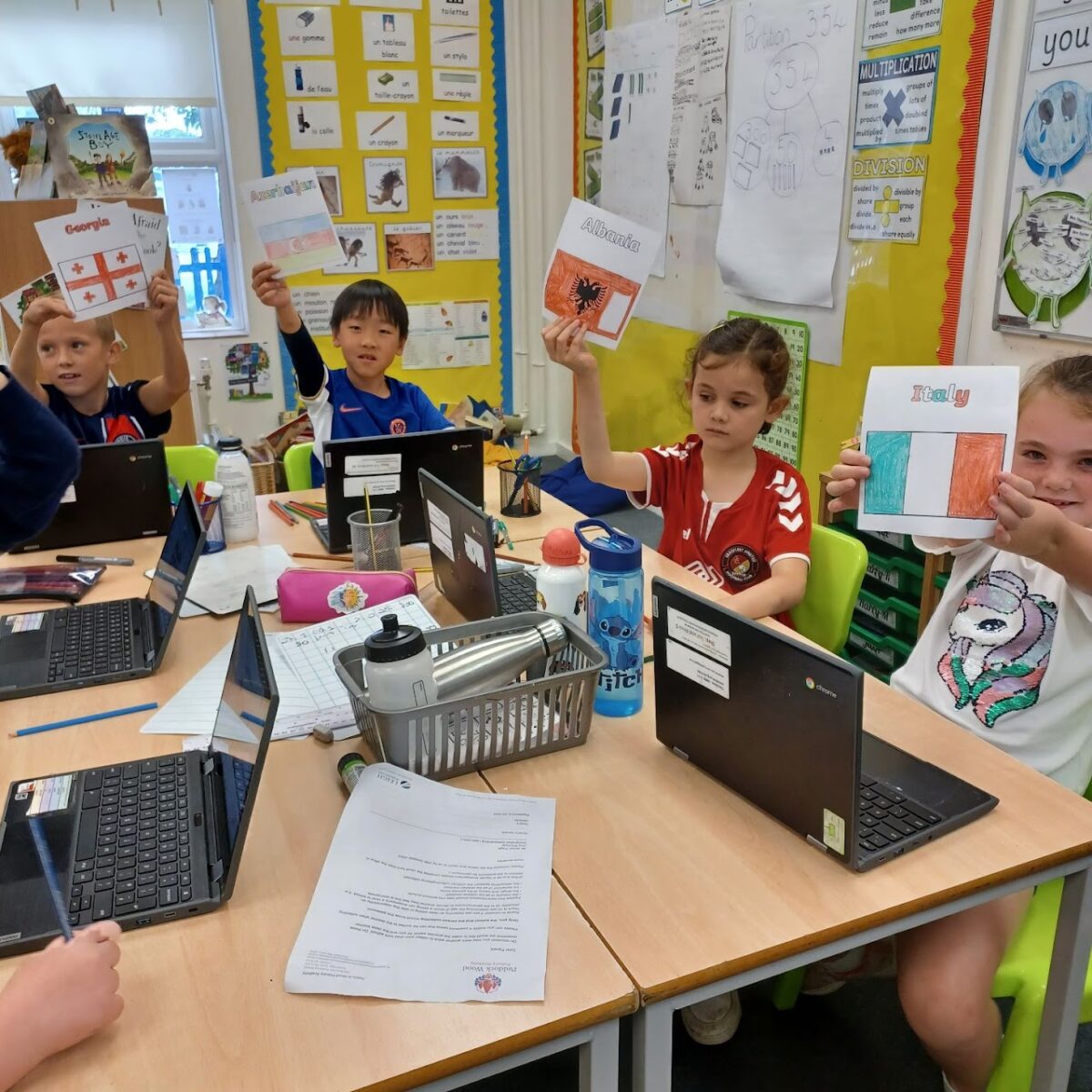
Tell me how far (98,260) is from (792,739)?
1.86m

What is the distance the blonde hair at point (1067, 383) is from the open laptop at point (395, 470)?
1067 millimetres

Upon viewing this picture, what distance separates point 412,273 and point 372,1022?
4.39 meters

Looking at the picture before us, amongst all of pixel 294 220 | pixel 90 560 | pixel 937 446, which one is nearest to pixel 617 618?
Result: pixel 937 446

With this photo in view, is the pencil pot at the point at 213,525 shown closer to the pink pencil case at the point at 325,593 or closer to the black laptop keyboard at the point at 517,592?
the pink pencil case at the point at 325,593

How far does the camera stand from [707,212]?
363cm

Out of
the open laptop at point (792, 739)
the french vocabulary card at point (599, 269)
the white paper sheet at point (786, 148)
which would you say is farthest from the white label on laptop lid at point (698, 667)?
the white paper sheet at point (786, 148)

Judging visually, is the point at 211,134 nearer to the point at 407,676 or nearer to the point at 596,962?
the point at 407,676

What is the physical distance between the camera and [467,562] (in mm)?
1633

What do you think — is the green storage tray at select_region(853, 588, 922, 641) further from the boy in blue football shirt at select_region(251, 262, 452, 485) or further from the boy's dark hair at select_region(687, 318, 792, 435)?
the boy in blue football shirt at select_region(251, 262, 452, 485)

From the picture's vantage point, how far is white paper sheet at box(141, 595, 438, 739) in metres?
1.34

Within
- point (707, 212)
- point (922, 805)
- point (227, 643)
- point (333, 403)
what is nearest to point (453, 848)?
point (922, 805)

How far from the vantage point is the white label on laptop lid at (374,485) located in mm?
1978

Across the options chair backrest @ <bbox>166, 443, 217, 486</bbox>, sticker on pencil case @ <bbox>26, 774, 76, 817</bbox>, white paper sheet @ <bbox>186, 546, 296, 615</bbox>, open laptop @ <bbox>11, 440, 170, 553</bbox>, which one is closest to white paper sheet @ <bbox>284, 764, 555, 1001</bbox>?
sticker on pencil case @ <bbox>26, 774, 76, 817</bbox>

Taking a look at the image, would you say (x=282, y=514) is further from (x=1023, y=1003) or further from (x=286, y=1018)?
(x=1023, y=1003)
